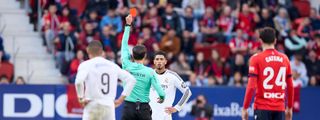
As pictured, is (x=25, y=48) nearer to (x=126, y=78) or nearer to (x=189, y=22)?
(x=189, y=22)

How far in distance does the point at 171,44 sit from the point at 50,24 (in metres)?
3.33

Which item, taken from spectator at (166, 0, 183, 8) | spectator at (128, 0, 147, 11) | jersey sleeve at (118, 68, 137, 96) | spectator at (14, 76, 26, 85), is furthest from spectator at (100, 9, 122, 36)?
jersey sleeve at (118, 68, 137, 96)

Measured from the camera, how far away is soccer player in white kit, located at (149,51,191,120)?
59.6ft

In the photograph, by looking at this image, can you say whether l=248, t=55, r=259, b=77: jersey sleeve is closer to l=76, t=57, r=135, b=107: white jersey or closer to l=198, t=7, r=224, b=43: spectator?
l=76, t=57, r=135, b=107: white jersey

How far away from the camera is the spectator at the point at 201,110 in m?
23.5

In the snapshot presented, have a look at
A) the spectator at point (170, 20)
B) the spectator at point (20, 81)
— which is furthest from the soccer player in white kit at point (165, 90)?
the spectator at point (170, 20)

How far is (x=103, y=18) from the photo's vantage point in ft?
95.2

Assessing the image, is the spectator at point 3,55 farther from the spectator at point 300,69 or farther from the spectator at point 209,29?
the spectator at point 300,69

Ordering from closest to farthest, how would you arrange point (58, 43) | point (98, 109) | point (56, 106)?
1. point (98, 109)
2. point (56, 106)
3. point (58, 43)

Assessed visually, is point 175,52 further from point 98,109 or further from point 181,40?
point 98,109

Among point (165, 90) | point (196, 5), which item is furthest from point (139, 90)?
point (196, 5)

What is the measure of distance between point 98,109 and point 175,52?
1349 centimetres

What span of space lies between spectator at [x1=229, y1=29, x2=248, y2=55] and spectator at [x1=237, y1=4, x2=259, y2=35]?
0.68m

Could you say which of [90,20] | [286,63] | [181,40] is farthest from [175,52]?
[286,63]
